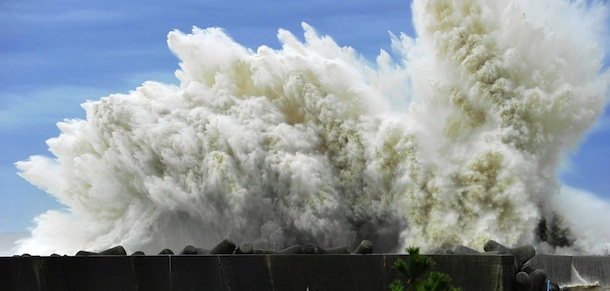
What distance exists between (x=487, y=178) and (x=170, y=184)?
8.91m

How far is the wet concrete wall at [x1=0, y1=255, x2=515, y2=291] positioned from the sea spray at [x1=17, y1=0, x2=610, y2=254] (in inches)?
483

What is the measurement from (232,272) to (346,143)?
50.8ft

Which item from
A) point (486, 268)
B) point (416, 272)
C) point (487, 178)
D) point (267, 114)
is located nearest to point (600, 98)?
point (487, 178)

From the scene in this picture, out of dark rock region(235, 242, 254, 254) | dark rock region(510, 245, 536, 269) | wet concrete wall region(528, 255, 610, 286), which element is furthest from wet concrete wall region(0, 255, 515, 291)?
wet concrete wall region(528, 255, 610, 286)

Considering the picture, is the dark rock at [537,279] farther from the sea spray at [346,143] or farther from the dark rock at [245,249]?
the sea spray at [346,143]

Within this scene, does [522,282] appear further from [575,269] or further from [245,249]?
[575,269]

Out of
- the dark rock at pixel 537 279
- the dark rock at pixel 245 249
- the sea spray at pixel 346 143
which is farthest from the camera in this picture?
the sea spray at pixel 346 143

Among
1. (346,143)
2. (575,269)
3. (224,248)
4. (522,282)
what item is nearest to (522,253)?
(522,282)

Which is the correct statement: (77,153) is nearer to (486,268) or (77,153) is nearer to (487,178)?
(487,178)

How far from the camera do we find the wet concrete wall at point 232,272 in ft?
44.7

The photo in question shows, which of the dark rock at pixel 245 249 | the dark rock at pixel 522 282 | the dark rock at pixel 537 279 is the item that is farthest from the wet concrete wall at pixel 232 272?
the dark rock at pixel 245 249

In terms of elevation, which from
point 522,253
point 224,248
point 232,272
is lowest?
point 232,272

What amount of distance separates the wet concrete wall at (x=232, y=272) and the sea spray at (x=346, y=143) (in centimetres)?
1227

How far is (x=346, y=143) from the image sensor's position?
29.4 metres
